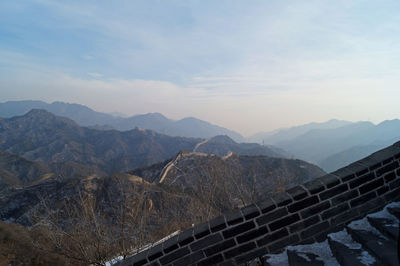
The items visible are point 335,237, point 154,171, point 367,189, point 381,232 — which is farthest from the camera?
point 154,171

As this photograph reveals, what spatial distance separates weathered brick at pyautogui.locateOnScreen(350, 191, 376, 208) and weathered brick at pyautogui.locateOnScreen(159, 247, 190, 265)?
6.93ft

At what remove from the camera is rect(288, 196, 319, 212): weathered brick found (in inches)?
99.4

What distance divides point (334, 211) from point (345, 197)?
221mm

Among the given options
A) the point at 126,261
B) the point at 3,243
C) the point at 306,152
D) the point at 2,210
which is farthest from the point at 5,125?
the point at 306,152

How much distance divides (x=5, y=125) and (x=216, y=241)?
16116 centimetres

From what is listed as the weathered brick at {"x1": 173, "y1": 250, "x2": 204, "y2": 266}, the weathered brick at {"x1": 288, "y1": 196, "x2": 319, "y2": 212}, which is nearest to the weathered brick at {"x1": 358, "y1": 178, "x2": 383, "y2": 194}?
the weathered brick at {"x1": 288, "y1": 196, "x2": 319, "y2": 212}

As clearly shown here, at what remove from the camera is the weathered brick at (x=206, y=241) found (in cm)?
256

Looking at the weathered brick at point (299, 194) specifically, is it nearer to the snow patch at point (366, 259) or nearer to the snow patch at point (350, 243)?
the snow patch at point (350, 243)

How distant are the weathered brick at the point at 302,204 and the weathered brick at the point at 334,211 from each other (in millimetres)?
195

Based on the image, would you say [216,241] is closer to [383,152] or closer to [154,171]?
[383,152]

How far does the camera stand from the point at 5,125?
119375 millimetres

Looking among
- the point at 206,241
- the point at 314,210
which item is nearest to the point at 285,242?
the point at 314,210

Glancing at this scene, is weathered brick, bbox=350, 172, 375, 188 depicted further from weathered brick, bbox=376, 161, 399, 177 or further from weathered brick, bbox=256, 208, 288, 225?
weathered brick, bbox=256, 208, 288, 225

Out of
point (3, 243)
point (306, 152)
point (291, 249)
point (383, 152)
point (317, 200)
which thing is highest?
point (383, 152)
